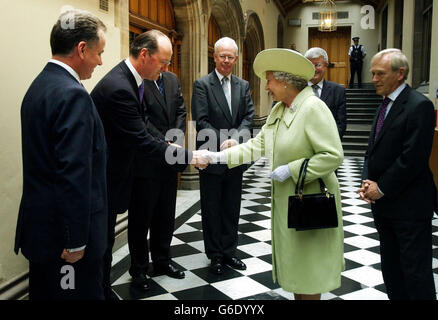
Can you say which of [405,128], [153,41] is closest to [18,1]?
[153,41]

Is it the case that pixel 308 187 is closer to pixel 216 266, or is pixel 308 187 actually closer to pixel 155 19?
pixel 216 266

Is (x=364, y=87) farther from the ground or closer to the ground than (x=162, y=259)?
farther from the ground

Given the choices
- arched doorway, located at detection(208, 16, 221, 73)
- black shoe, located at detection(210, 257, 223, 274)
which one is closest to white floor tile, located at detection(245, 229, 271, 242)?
black shoe, located at detection(210, 257, 223, 274)

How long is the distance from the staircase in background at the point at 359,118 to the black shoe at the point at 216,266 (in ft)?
28.4

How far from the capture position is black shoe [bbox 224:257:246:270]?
357 cm

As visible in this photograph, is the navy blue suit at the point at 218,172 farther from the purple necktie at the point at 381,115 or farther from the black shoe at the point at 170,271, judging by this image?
the purple necktie at the point at 381,115

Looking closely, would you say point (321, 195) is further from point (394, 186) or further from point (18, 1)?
point (18, 1)

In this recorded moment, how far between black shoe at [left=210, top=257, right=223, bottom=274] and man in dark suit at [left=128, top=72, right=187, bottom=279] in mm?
261

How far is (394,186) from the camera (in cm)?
236

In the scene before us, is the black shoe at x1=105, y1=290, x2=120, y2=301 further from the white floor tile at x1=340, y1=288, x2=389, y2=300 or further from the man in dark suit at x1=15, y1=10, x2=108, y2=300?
the white floor tile at x1=340, y1=288, x2=389, y2=300

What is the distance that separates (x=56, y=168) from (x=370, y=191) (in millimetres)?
1714

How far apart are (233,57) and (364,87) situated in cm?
1570

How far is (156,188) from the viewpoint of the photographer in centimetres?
323

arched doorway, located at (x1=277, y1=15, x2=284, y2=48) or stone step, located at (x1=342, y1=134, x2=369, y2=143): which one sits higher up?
arched doorway, located at (x1=277, y1=15, x2=284, y2=48)
